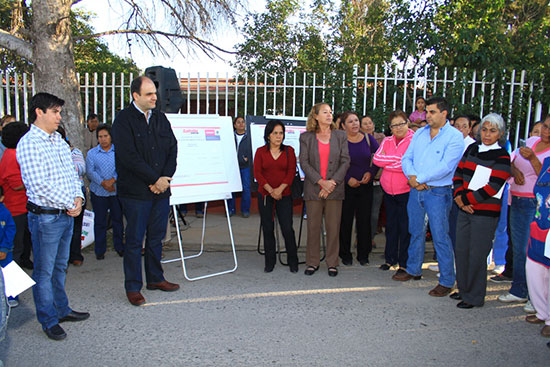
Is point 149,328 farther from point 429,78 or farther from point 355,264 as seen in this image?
point 429,78

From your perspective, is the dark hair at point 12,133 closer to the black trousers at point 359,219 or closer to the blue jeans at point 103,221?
the blue jeans at point 103,221

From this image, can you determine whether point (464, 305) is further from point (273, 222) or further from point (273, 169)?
point (273, 169)

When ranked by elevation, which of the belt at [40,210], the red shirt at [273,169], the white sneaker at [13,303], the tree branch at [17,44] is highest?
the tree branch at [17,44]

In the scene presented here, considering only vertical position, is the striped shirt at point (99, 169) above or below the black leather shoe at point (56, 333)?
above

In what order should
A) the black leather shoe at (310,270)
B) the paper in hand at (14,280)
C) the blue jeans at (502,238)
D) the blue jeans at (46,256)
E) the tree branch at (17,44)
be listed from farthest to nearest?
the tree branch at (17,44), the blue jeans at (502,238), the black leather shoe at (310,270), the blue jeans at (46,256), the paper in hand at (14,280)

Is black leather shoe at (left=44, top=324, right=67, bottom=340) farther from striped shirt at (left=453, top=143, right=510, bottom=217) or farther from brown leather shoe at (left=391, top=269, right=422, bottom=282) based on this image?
striped shirt at (left=453, top=143, right=510, bottom=217)

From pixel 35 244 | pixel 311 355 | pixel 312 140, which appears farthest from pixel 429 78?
pixel 35 244

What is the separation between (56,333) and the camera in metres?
3.72

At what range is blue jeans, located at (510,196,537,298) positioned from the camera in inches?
180

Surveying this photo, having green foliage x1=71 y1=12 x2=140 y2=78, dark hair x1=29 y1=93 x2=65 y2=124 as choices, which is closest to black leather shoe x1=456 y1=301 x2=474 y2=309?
dark hair x1=29 y1=93 x2=65 y2=124

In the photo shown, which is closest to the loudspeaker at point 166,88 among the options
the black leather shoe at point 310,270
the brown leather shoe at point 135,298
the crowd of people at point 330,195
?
the crowd of people at point 330,195

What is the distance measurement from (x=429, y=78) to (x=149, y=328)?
7.69 metres

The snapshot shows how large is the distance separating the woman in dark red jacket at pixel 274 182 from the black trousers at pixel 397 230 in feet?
4.09

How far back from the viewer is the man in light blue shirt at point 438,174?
15.5 ft
